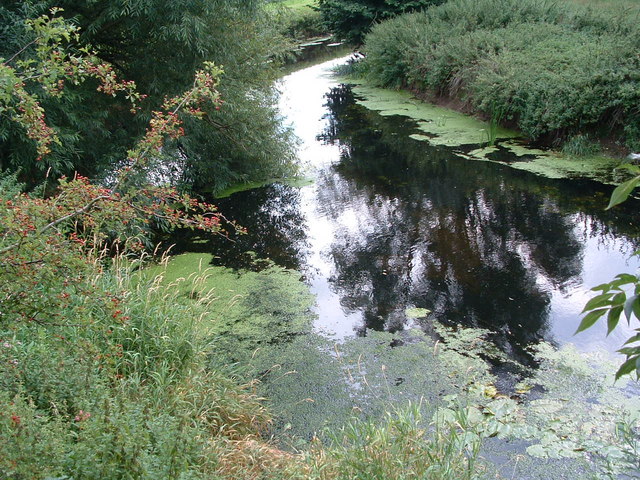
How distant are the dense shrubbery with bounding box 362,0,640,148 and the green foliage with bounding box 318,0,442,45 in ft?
5.32

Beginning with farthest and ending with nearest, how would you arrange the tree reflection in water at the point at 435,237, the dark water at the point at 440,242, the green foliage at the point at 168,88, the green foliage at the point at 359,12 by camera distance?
the green foliage at the point at 359,12 < the green foliage at the point at 168,88 < the tree reflection in water at the point at 435,237 < the dark water at the point at 440,242

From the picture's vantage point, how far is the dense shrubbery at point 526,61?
7.54 metres

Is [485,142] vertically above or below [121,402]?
below

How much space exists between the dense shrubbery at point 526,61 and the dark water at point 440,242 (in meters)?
1.17

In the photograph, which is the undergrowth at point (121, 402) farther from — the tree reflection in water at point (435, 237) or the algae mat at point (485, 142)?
the algae mat at point (485, 142)

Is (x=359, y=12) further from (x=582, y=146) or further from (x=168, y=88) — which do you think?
(x=168, y=88)

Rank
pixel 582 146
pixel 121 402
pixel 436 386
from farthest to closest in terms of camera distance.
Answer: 1. pixel 582 146
2. pixel 436 386
3. pixel 121 402

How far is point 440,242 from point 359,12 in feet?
40.8

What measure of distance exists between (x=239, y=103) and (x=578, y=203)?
167 inches

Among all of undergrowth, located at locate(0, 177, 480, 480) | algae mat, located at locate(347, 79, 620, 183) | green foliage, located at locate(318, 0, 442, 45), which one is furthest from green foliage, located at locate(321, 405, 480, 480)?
green foliage, located at locate(318, 0, 442, 45)

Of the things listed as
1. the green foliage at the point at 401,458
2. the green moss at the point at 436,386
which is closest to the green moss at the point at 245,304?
the green moss at the point at 436,386

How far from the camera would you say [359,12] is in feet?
53.7

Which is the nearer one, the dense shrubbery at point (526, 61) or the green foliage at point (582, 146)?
the dense shrubbery at point (526, 61)

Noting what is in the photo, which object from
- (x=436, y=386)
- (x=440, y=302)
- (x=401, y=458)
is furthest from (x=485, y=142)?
(x=401, y=458)
